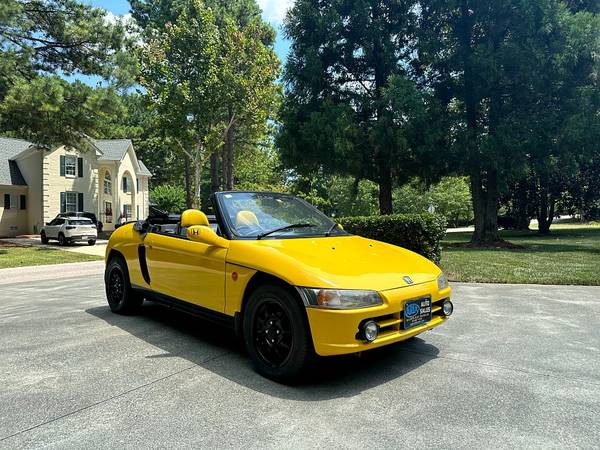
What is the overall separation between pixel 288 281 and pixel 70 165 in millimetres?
32824

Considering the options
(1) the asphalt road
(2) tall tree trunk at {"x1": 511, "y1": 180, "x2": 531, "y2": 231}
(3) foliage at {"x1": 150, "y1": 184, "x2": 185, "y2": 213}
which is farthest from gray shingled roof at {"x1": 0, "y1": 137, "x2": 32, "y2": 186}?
(2) tall tree trunk at {"x1": 511, "y1": 180, "x2": 531, "y2": 231}

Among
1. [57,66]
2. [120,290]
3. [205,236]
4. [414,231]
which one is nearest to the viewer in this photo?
[205,236]

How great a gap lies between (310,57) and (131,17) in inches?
945

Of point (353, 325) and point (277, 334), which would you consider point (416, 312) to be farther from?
point (277, 334)

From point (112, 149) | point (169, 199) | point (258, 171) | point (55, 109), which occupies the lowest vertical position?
point (169, 199)

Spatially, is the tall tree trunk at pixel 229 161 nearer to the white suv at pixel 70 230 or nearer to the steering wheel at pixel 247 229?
the white suv at pixel 70 230

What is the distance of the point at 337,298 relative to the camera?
335 centimetres

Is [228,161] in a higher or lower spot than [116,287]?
higher

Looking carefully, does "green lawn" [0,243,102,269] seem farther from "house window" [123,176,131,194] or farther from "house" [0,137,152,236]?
"house window" [123,176,131,194]

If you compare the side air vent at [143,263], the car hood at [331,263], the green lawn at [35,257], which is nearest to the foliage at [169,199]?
the green lawn at [35,257]

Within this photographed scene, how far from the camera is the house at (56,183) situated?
98.3ft

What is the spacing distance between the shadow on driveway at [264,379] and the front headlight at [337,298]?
1.79 feet

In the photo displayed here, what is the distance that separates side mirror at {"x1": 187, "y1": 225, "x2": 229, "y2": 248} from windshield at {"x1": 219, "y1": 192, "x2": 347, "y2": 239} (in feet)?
0.53

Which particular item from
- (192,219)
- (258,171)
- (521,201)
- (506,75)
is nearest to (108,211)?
(258,171)
